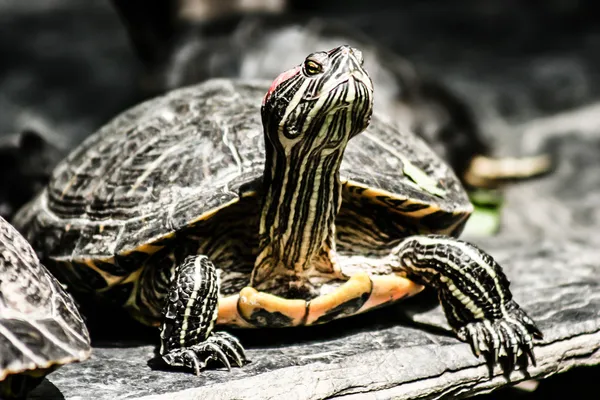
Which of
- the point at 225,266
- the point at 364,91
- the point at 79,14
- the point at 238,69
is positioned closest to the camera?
the point at 364,91

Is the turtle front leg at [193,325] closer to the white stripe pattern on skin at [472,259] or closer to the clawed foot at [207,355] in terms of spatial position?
the clawed foot at [207,355]

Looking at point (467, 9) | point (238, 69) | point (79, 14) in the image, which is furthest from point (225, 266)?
point (79, 14)

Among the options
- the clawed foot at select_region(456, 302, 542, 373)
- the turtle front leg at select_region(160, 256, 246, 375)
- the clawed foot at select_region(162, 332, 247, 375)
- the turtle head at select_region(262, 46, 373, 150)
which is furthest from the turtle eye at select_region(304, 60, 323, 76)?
the clawed foot at select_region(456, 302, 542, 373)

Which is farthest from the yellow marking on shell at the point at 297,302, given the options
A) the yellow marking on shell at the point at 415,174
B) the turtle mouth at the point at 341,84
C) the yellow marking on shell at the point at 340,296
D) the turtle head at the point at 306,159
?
the turtle mouth at the point at 341,84

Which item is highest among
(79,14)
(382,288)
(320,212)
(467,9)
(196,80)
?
(79,14)

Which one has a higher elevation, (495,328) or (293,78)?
(293,78)

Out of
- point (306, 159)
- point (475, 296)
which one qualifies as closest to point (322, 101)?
point (306, 159)

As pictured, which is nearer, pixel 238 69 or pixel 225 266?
pixel 225 266

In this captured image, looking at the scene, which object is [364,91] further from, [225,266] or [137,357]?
[137,357]
